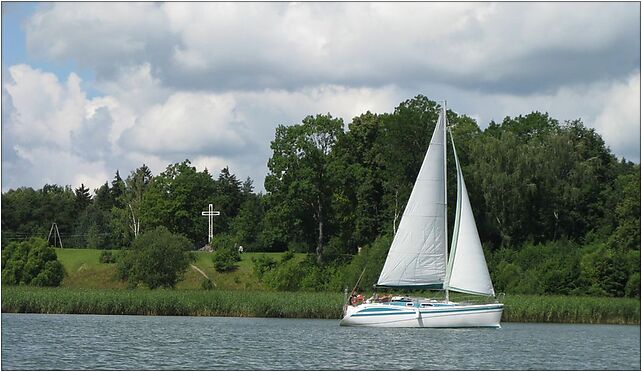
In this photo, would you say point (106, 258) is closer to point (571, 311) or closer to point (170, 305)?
point (170, 305)

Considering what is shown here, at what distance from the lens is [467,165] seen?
270ft

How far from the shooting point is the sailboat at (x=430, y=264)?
5094cm

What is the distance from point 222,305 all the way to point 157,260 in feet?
54.8

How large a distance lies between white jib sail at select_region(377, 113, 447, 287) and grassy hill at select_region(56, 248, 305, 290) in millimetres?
31362

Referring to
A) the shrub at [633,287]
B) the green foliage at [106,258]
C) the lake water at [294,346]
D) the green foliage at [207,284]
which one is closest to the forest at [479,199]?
the shrub at [633,287]

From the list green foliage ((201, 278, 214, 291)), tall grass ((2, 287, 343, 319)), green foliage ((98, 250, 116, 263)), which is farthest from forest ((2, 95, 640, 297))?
tall grass ((2, 287, 343, 319))

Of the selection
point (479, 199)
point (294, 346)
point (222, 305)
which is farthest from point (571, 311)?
point (479, 199)

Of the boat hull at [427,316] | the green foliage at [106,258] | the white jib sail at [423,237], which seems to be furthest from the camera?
the green foliage at [106,258]

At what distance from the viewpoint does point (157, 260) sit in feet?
241

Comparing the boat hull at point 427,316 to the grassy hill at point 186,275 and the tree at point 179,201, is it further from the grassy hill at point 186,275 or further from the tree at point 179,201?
the tree at point 179,201

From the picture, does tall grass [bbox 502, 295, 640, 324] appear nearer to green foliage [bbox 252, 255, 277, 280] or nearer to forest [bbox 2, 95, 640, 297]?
forest [bbox 2, 95, 640, 297]

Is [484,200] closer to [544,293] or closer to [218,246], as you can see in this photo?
[544,293]

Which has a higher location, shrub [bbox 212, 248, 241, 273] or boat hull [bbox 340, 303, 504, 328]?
shrub [bbox 212, 248, 241, 273]

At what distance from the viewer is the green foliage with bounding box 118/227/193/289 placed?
73.1m
